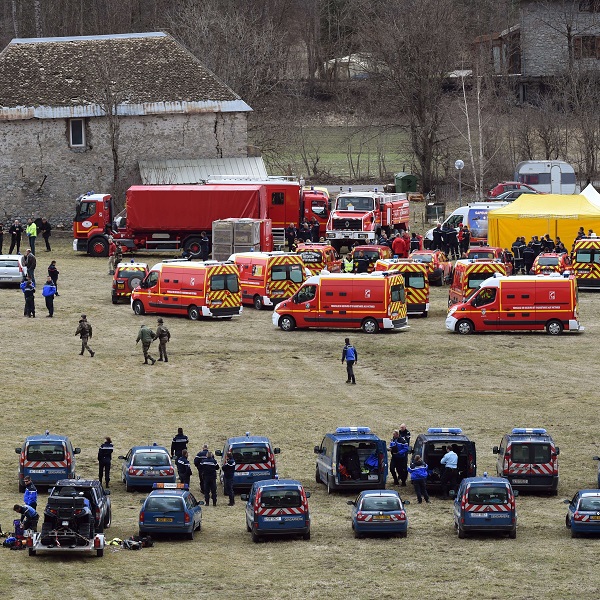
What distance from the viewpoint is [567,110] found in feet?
322

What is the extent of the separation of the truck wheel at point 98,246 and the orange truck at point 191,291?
15224 mm

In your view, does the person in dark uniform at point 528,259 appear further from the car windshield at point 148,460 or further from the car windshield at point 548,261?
the car windshield at point 148,460

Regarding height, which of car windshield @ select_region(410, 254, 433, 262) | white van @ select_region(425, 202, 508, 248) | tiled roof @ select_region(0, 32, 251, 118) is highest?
tiled roof @ select_region(0, 32, 251, 118)

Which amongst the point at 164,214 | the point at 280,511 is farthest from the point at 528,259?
the point at 280,511

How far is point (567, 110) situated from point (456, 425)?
62357mm

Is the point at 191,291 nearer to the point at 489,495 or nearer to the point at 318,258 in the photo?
the point at 318,258

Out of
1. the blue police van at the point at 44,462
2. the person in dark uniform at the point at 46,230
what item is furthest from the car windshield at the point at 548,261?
the blue police van at the point at 44,462

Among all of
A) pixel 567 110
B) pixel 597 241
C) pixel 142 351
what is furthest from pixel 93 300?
pixel 567 110

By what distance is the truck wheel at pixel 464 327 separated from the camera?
5241 centimetres

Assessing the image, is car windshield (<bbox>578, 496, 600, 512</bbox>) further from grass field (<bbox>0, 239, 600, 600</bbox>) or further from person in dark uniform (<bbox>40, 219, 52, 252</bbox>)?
person in dark uniform (<bbox>40, 219, 52, 252</bbox>)

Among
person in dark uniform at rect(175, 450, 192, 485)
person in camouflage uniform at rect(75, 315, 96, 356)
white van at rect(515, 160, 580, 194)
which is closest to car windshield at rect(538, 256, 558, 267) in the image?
person in camouflage uniform at rect(75, 315, 96, 356)

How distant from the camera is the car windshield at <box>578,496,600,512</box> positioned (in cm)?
2887

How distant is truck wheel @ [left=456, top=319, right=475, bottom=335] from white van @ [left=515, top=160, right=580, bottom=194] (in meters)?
34.8

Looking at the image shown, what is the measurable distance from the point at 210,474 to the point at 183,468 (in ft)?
2.45
